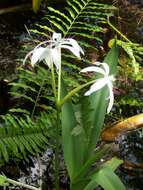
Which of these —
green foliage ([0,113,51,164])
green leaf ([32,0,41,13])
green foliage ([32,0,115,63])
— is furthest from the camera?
green leaf ([32,0,41,13])

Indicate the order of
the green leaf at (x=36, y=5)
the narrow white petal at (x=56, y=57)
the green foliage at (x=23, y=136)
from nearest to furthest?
the narrow white petal at (x=56, y=57), the green foliage at (x=23, y=136), the green leaf at (x=36, y=5)

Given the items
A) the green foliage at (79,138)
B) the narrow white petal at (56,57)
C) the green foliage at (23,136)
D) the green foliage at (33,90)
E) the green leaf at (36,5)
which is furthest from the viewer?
the green leaf at (36,5)

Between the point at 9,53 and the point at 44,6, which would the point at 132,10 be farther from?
the point at 9,53

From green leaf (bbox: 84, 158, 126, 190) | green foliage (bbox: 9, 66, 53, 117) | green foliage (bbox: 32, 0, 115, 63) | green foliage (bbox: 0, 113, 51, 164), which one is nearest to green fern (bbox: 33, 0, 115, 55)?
green foliage (bbox: 32, 0, 115, 63)

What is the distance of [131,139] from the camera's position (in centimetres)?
187

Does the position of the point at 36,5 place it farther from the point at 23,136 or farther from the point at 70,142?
the point at 70,142

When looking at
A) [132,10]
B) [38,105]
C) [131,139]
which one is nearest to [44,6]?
[132,10]

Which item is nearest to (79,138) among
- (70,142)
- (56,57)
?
(70,142)

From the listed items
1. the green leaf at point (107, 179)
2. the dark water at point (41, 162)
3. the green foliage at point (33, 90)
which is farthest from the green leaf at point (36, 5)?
the green leaf at point (107, 179)

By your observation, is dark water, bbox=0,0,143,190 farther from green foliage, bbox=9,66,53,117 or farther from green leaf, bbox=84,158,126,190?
green leaf, bbox=84,158,126,190

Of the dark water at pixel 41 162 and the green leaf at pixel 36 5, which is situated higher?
the green leaf at pixel 36 5

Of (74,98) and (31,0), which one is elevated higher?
(31,0)

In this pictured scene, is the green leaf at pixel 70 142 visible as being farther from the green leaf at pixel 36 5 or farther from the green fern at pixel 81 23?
the green leaf at pixel 36 5

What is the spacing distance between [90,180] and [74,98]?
547mm
